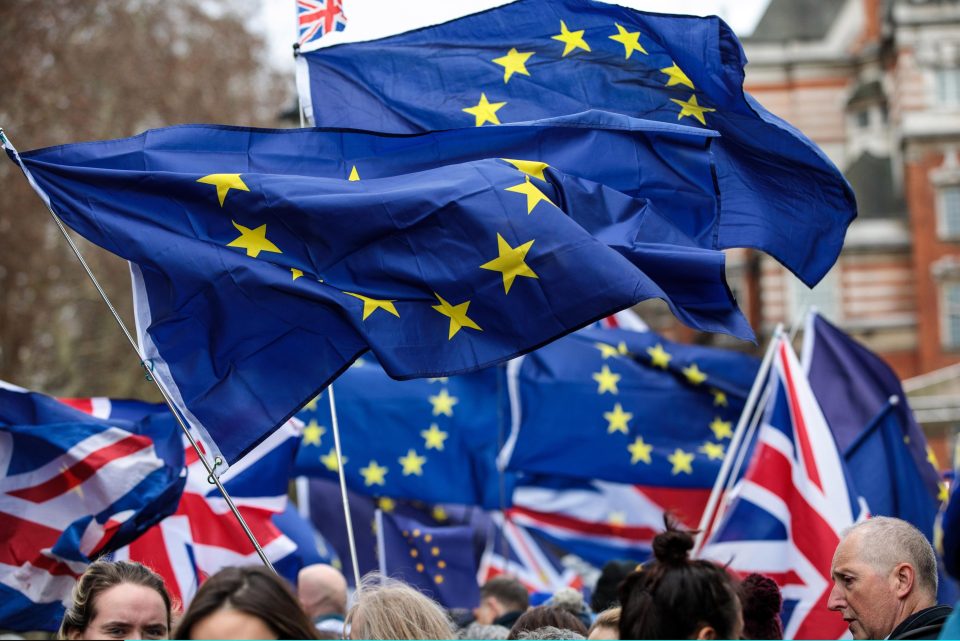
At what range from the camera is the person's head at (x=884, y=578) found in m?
5.35

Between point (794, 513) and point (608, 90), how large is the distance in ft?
10.4

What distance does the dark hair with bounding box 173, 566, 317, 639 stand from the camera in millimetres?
3459

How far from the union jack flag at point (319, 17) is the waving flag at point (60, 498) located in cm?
236

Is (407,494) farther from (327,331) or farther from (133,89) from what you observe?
(133,89)


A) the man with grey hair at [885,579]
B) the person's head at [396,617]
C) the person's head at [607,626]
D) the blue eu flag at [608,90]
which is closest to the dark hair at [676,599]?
the person's head at [396,617]

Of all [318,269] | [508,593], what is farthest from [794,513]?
[318,269]

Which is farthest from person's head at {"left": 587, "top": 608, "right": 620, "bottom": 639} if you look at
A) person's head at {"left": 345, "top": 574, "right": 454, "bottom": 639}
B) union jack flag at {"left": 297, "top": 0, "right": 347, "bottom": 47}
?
union jack flag at {"left": 297, "top": 0, "right": 347, "bottom": 47}

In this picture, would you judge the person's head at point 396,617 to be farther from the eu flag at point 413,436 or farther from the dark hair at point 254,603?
the eu flag at point 413,436

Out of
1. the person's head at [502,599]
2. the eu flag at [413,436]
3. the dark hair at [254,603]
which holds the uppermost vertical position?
the eu flag at [413,436]

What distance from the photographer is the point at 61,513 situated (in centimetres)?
783

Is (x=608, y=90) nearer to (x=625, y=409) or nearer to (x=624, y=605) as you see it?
(x=624, y=605)

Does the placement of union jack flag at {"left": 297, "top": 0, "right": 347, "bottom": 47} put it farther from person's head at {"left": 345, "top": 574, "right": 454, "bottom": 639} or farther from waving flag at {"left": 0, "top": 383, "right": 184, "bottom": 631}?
person's head at {"left": 345, "top": 574, "right": 454, "bottom": 639}

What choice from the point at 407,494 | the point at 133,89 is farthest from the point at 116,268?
the point at 407,494

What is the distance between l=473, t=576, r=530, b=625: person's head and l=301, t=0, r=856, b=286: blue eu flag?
8.16ft
